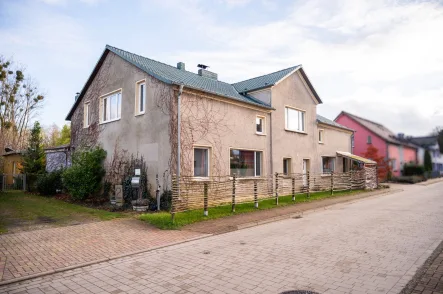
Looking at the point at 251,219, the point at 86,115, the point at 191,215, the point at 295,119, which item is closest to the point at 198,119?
the point at 191,215

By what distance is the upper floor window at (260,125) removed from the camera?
16.6 metres

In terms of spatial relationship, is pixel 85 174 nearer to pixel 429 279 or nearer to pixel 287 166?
pixel 287 166

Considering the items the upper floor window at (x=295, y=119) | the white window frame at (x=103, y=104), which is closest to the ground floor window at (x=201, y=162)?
the white window frame at (x=103, y=104)

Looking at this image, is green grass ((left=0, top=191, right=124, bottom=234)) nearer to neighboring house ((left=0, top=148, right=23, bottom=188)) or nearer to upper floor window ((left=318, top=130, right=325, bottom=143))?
neighboring house ((left=0, top=148, right=23, bottom=188))

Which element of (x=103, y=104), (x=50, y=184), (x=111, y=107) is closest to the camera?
(x=111, y=107)

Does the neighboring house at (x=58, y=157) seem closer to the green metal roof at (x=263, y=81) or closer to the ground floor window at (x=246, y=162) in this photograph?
the ground floor window at (x=246, y=162)

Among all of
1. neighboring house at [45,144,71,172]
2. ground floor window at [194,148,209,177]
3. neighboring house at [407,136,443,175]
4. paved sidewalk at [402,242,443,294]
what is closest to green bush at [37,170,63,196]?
neighboring house at [45,144,71,172]

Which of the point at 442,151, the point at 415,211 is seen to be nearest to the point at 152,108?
the point at 415,211

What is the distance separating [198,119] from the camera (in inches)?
531

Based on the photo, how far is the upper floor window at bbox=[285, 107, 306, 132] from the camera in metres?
19.2

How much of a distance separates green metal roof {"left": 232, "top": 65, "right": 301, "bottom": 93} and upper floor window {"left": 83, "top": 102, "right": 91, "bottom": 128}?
9.81 meters

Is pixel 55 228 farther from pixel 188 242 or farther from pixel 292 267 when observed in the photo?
pixel 292 267

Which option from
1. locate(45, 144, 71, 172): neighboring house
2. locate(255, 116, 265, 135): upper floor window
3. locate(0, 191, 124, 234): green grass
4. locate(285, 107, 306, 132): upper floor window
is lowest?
locate(0, 191, 124, 234): green grass

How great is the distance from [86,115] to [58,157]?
470 cm
